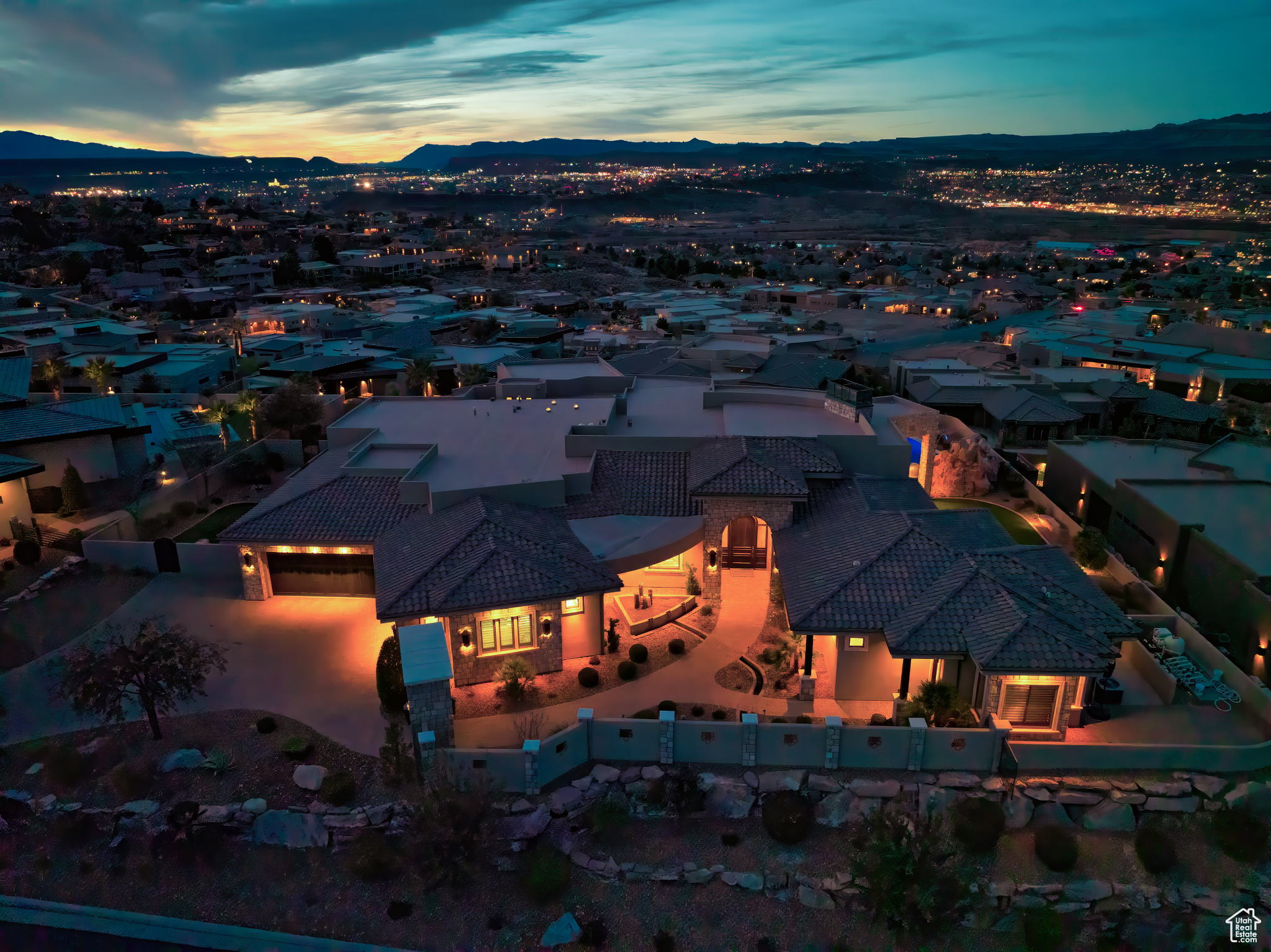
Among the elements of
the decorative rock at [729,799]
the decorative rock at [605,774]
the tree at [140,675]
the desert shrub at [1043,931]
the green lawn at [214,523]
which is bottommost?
the desert shrub at [1043,931]

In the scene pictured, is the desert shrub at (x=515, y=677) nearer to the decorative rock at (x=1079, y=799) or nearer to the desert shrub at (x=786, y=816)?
the desert shrub at (x=786, y=816)

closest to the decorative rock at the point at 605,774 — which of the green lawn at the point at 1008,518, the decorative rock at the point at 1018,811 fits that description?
the decorative rock at the point at 1018,811

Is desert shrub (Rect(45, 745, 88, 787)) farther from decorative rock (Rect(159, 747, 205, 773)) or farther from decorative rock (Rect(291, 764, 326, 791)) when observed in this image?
decorative rock (Rect(291, 764, 326, 791))

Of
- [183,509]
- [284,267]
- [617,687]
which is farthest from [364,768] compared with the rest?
Answer: [284,267]

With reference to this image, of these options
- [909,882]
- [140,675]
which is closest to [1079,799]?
[909,882]

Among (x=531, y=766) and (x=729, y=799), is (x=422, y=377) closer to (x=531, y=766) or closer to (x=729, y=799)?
(x=531, y=766)
